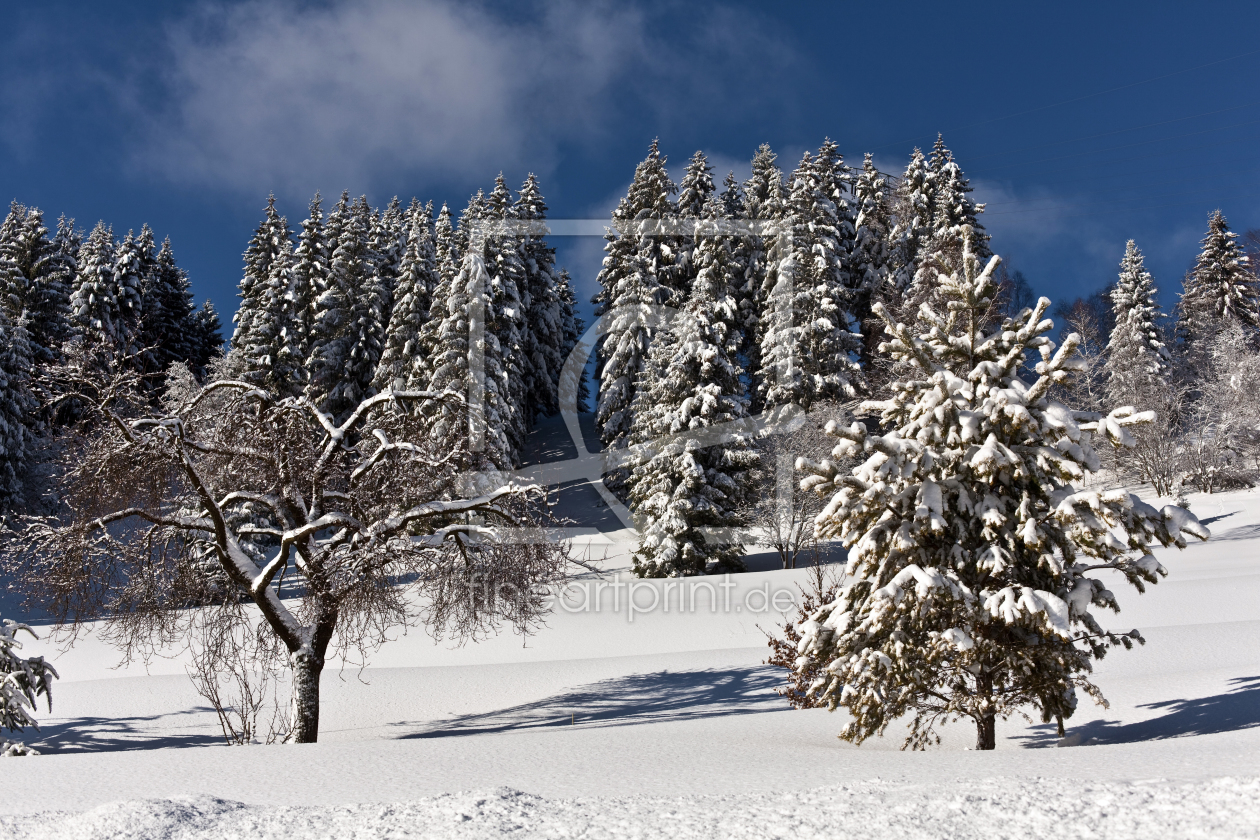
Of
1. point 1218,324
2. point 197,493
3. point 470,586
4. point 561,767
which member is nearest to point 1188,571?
point 470,586

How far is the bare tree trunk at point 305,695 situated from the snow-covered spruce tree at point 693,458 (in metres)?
15.9

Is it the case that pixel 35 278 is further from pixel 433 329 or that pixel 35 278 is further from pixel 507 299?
pixel 507 299

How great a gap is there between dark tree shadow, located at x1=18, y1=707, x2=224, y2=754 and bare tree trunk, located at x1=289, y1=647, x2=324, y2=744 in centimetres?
230

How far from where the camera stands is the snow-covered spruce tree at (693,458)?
25578mm

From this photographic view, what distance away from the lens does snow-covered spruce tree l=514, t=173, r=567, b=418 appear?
43.1 m

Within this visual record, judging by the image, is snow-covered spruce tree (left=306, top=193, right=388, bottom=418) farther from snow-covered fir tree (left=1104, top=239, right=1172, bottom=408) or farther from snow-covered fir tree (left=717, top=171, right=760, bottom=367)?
snow-covered fir tree (left=1104, top=239, right=1172, bottom=408)

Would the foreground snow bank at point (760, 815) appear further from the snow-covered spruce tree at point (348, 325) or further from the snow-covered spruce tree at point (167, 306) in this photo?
the snow-covered spruce tree at point (167, 306)

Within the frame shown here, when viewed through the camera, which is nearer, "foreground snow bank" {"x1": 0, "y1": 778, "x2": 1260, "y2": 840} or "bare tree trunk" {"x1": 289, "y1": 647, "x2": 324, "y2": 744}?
"foreground snow bank" {"x1": 0, "y1": 778, "x2": 1260, "y2": 840}

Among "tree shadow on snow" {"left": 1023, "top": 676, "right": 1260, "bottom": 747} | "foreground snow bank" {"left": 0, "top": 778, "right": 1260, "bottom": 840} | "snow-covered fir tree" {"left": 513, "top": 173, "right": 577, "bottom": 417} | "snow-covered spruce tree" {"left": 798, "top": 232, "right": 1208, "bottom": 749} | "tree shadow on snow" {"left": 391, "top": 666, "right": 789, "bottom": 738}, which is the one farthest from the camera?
"snow-covered fir tree" {"left": 513, "top": 173, "right": 577, "bottom": 417}

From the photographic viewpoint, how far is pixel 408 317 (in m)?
35.1

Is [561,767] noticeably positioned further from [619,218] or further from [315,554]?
[619,218]

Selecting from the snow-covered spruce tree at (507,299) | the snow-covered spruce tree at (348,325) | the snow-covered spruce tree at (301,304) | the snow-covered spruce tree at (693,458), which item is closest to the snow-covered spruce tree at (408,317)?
the snow-covered spruce tree at (348,325)

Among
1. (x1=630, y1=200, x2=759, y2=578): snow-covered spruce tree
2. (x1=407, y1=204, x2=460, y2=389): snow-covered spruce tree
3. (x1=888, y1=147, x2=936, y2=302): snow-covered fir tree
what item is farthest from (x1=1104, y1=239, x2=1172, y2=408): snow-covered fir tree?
(x1=407, y1=204, x2=460, y2=389): snow-covered spruce tree

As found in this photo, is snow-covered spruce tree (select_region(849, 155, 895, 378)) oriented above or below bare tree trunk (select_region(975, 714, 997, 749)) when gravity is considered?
above
